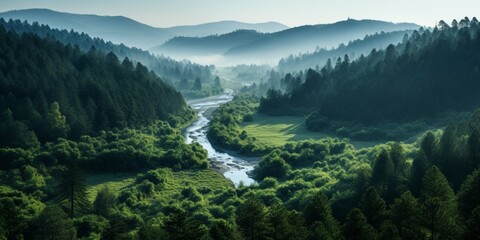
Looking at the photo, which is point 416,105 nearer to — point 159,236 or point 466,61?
point 466,61

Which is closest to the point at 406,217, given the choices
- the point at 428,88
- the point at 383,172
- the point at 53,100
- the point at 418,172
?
the point at 383,172

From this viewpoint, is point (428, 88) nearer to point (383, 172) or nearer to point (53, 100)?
point (383, 172)

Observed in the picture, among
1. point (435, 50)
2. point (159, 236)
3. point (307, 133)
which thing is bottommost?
point (307, 133)

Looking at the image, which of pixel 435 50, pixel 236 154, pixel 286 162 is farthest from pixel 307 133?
pixel 435 50

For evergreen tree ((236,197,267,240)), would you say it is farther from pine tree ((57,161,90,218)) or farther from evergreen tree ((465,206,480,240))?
pine tree ((57,161,90,218))

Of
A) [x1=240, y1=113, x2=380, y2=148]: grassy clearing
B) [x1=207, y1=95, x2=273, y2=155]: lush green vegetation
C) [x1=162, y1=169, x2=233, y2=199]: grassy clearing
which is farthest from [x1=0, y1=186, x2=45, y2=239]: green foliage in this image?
[x1=240, y1=113, x2=380, y2=148]: grassy clearing

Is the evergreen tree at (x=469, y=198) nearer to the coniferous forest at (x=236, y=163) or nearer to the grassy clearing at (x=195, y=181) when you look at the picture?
the coniferous forest at (x=236, y=163)
